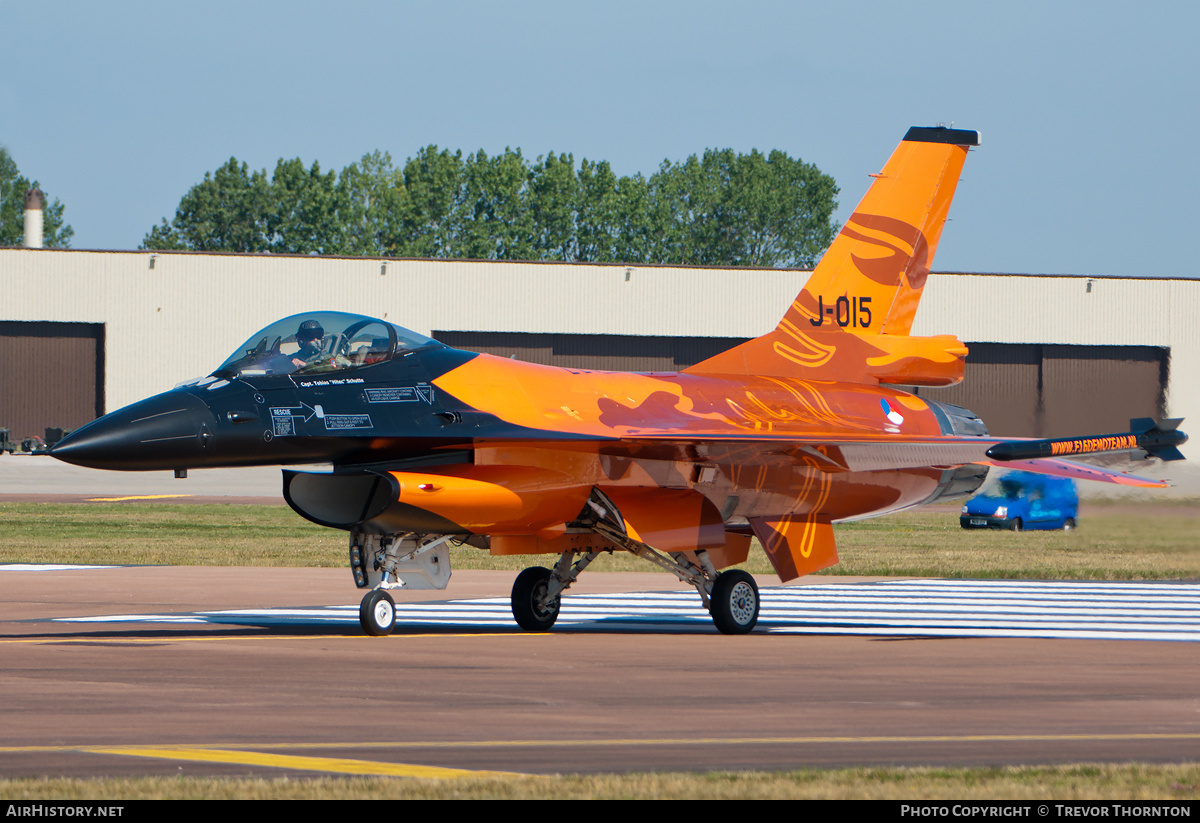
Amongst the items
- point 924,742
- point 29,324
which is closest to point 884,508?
point 924,742

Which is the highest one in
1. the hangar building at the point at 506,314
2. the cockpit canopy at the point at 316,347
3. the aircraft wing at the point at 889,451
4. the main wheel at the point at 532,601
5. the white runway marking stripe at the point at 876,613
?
the hangar building at the point at 506,314

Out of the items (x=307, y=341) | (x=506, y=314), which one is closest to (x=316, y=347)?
(x=307, y=341)

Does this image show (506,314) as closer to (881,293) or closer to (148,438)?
(881,293)

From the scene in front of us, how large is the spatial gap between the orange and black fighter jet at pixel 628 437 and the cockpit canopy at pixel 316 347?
22 mm

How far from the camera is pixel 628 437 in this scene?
16.4 meters

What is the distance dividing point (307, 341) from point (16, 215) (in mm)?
106329

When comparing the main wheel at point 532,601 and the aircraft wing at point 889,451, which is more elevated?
the aircraft wing at point 889,451

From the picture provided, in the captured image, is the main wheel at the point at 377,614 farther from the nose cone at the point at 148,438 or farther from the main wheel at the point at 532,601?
the nose cone at the point at 148,438

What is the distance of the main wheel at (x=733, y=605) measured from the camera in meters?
17.3

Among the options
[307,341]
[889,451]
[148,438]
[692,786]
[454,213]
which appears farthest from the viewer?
[454,213]

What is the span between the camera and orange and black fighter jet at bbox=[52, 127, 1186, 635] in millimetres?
14922

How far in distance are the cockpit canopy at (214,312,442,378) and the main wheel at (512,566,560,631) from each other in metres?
3.15

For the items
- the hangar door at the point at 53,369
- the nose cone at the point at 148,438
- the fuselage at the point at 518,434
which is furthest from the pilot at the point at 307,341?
the hangar door at the point at 53,369
